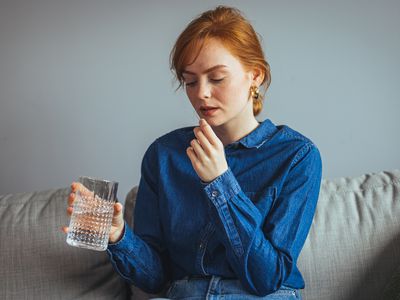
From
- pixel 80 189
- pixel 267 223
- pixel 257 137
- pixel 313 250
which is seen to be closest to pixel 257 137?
pixel 257 137

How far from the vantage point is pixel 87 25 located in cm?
201

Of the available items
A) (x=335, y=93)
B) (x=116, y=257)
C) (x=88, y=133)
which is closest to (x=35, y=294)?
(x=116, y=257)

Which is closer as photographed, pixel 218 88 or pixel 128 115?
pixel 218 88

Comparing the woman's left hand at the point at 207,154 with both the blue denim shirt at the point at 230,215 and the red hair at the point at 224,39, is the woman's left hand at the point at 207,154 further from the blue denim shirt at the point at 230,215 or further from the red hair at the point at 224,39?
the red hair at the point at 224,39

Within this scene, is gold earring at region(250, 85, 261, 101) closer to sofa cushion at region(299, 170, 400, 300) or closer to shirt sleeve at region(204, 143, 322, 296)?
shirt sleeve at region(204, 143, 322, 296)

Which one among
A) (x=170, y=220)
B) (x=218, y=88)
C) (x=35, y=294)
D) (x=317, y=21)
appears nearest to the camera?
(x=218, y=88)

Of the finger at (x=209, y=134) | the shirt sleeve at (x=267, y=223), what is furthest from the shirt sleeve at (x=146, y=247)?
the finger at (x=209, y=134)

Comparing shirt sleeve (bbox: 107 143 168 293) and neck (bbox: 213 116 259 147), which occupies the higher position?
neck (bbox: 213 116 259 147)

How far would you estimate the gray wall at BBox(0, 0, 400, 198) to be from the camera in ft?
6.44

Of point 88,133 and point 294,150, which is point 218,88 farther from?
point 88,133

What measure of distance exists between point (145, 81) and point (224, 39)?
62cm

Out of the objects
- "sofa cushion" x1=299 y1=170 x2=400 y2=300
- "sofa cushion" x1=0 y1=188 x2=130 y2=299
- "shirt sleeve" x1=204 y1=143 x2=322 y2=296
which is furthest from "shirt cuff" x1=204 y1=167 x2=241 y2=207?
"sofa cushion" x1=0 y1=188 x2=130 y2=299

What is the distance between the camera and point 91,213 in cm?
133

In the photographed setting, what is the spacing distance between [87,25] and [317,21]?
734 mm
